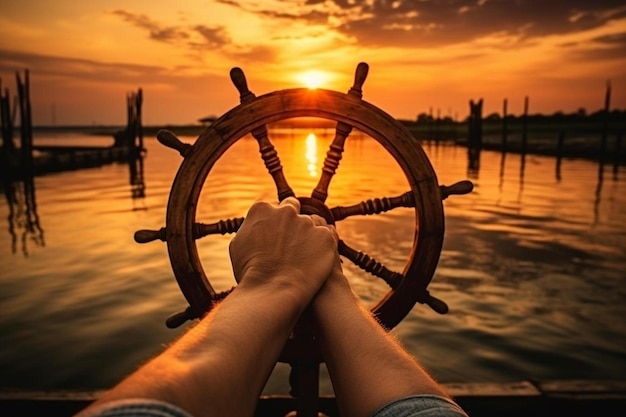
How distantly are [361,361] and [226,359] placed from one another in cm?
35

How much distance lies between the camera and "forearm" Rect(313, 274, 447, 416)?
1.02m

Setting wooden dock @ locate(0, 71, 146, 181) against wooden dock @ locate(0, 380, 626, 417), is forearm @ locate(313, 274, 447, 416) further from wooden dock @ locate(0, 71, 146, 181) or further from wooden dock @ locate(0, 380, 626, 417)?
wooden dock @ locate(0, 71, 146, 181)

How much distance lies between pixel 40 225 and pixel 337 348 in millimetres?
10322

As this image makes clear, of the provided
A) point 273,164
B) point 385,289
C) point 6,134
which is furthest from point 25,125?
point 273,164

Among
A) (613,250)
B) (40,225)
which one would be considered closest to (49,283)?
(40,225)

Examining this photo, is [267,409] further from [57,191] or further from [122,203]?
[57,191]

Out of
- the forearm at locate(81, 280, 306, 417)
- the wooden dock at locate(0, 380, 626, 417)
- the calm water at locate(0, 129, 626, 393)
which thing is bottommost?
the calm water at locate(0, 129, 626, 393)

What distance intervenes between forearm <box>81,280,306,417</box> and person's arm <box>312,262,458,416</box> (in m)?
0.11

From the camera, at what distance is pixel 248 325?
108 centimetres

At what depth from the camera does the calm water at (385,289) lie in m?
4.42

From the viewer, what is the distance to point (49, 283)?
6.33 meters

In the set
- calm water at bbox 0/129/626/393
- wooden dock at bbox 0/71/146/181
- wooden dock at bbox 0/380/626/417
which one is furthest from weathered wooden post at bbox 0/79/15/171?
wooden dock at bbox 0/380/626/417

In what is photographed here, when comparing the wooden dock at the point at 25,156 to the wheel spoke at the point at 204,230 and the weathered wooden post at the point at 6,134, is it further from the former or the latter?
the wheel spoke at the point at 204,230

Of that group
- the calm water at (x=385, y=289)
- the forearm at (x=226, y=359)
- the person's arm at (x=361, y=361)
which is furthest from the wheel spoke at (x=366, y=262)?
the calm water at (x=385, y=289)
